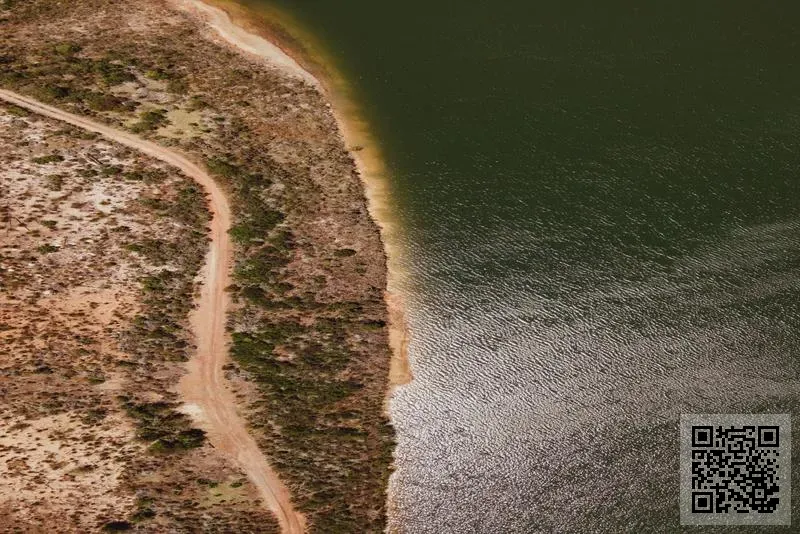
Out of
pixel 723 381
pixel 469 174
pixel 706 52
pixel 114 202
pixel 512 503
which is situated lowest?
pixel 512 503

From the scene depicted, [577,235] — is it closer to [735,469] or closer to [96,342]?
[735,469]

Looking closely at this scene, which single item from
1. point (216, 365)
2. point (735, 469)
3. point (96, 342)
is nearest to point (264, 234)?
point (216, 365)

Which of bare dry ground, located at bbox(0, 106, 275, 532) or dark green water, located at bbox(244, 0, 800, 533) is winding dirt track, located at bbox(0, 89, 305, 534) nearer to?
bare dry ground, located at bbox(0, 106, 275, 532)

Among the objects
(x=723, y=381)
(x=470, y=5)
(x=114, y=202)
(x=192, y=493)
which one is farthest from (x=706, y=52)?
(x=192, y=493)

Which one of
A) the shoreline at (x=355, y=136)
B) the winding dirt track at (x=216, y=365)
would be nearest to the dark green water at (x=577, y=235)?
the shoreline at (x=355, y=136)

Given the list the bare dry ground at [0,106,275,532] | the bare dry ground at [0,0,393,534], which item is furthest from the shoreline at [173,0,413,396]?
the bare dry ground at [0,106,275,532]

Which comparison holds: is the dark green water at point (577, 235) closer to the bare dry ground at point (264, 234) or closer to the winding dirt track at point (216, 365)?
the bare dry ground at point (264, 234)

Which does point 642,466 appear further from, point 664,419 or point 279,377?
point 279,377
